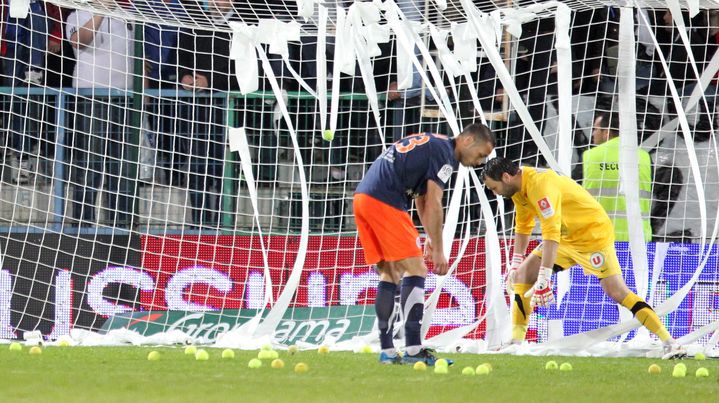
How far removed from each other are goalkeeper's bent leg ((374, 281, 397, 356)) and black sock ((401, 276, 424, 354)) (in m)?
0.09

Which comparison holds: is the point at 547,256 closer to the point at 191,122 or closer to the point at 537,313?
the point at 537,313

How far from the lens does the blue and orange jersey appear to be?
7.61 metres

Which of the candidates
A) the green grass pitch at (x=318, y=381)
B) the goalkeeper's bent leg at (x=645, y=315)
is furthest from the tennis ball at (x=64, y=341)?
the goalkeeper's bent leg at (x=645, y=315)

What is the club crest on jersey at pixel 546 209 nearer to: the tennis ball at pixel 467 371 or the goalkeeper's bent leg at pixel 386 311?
the goalkeeper's bent leg at pixel 386 311

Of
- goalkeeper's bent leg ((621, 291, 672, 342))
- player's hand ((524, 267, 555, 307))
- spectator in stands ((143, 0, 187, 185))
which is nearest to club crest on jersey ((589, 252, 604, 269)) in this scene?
goalkeeper's bent leg ((621, 291, 672, 342))

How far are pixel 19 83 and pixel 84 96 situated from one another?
71 centimetres

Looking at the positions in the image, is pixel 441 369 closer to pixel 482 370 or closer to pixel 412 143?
pixel 482 370

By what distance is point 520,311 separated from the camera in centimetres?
926

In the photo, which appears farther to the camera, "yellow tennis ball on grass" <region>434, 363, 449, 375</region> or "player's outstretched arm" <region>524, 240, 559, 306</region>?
"player's outstretched arm" <region>524, 240, 559, 306</region>

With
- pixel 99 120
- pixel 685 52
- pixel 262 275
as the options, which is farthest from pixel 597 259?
pixel 99 120

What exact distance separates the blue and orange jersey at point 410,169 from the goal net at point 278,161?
6.81 ft

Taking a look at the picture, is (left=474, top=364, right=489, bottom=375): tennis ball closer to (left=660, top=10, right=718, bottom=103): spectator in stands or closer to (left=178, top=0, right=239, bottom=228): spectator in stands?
(left=178, top=0, right=239, bottom=228): spectator in stands

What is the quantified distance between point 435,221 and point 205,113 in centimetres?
423

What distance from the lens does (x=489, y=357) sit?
29.8ft
